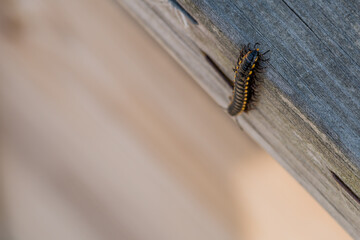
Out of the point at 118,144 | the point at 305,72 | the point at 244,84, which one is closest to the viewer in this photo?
the point at 305,72

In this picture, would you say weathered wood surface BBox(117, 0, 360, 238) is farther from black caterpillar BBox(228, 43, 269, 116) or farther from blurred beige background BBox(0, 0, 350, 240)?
blurred beige background BBox(0, 0, 350, 240)

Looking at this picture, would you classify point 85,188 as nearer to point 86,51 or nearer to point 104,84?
point 104,84

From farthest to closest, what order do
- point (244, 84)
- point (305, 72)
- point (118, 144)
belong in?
point (118, 144)
point (244, 84)
point (305, 72)

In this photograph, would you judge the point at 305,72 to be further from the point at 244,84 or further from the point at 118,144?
the point at 118,144

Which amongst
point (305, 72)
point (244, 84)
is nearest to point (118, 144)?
point (244, 84)

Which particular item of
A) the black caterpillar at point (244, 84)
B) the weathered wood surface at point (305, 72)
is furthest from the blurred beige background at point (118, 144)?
the weathered wood surface at point (305, 72)

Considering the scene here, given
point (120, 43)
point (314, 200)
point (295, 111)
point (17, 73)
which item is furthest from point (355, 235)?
point (17, 73)

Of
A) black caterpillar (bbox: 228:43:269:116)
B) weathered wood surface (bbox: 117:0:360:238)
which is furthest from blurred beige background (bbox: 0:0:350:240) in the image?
weathered wood surface (bbox: 117:0:360:238)
